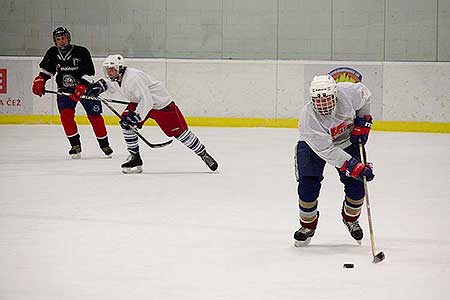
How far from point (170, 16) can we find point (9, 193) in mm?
6416

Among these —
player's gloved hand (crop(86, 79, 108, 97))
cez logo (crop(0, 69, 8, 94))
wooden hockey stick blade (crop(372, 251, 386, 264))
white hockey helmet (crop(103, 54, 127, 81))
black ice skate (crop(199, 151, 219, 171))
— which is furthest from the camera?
cez logo (crop(0, 69, 8, 94))

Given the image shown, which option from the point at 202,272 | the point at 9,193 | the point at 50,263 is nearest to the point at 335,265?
the point at 202,272

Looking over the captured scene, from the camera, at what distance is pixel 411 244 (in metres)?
5.68

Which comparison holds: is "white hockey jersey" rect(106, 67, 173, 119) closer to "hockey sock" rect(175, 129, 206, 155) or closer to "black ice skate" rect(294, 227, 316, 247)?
"hockey sock" rect(175, 129, 206, 155)

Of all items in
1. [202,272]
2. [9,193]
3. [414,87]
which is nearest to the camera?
[202,272]

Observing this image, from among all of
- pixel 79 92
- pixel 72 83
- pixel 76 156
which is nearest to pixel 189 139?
pixel 79 92

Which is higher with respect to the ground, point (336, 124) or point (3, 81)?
point (336, 124)

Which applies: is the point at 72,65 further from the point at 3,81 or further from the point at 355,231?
the point at 355,231

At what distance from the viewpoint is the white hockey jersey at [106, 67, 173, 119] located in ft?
27.8

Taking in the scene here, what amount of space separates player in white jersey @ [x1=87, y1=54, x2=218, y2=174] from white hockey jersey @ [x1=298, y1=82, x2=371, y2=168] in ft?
10.4

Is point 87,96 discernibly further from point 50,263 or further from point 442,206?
point 50,263

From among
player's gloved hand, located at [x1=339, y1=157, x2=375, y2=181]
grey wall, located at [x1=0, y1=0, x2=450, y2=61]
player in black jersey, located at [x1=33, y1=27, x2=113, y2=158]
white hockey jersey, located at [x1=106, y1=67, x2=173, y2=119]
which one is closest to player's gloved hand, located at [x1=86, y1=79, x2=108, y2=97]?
player in black jersey, located at [x1=33, y1=27, x2=113, y2=158]

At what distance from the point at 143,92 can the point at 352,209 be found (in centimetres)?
318

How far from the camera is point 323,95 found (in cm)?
521
